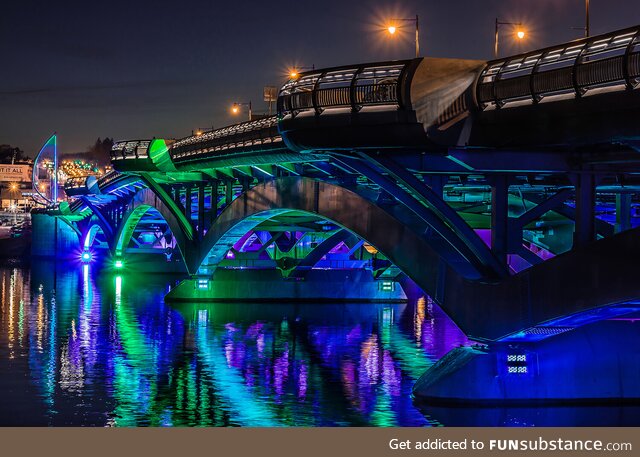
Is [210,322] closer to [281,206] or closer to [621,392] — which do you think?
[281,206]

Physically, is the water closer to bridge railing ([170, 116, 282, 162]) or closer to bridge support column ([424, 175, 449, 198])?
bridge support column ([424, 175, 449, 198])

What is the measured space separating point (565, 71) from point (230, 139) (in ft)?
95.7

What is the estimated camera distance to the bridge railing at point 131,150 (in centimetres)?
7112

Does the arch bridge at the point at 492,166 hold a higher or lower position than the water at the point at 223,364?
higher

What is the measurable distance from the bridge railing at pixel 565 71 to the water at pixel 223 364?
7.54 metres

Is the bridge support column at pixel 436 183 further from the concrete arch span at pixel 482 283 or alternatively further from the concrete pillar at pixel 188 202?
the concrete pillar at pixel 188 202

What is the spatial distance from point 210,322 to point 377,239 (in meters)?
25.4

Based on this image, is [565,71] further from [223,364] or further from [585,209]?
[223,364]

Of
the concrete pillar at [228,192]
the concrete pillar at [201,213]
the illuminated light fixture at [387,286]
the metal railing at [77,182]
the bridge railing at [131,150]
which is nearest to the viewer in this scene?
the concrete pillar at [228,192]

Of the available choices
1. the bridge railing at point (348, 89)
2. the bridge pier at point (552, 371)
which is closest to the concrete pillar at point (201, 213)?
the bridge railing at point (348, 89)

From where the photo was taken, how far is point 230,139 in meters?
52.6

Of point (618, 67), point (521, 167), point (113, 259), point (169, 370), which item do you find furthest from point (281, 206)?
point (113, 259)

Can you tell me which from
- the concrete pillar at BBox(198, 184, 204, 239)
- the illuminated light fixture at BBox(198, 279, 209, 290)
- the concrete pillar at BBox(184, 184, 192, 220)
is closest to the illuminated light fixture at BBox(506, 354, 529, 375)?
the concrete pillar at BBox(198, 184, 204, 239)

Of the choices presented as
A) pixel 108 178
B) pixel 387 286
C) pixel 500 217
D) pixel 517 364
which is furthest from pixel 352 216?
pixel 108 178
